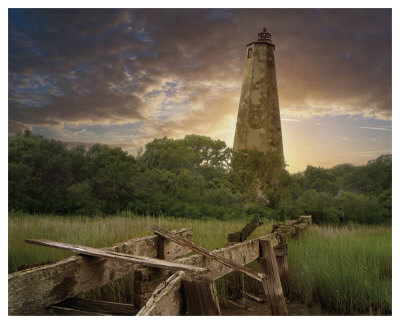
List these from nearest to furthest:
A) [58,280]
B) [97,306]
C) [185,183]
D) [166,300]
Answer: [166,300], [58,280], [97,306], [185,183]

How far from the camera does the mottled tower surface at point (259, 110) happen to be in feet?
26.8

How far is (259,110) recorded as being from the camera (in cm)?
856

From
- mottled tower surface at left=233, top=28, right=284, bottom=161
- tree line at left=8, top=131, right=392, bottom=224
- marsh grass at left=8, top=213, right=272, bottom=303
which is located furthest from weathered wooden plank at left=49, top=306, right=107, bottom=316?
mottled tower surface at left=233, top=28, right=284, bottom=161

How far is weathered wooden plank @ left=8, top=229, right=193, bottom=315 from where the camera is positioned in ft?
7.06

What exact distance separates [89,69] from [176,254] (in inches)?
143

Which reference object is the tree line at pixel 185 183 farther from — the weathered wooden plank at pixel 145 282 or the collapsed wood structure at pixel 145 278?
the weathered wooden plank at pixel 145 282

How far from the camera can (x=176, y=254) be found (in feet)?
11.5

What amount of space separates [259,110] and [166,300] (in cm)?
723

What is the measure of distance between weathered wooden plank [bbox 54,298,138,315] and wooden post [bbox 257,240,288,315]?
1.32 meters

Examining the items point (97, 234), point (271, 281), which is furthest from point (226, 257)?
point (97, 234)

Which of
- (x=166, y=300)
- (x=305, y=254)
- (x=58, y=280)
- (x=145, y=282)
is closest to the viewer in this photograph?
(x=166, y=300)

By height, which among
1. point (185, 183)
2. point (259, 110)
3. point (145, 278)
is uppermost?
point (259, 110)

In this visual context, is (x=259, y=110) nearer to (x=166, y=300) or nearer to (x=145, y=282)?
(x=145, y=282)

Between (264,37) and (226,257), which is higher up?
(264,37)
